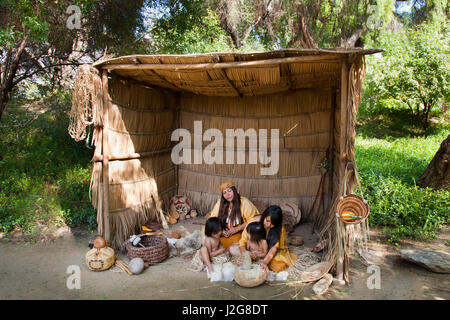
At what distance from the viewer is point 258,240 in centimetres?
380

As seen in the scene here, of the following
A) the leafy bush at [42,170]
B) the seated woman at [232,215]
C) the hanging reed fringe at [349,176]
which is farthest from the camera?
the leafy bush at [42,170]

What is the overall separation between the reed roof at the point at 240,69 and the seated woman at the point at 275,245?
64.9 inches

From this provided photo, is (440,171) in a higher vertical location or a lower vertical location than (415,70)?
lower

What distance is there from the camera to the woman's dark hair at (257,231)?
3.77m

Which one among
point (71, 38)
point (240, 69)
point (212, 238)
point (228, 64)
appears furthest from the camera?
point (71, 38)

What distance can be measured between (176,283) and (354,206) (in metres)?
2.00

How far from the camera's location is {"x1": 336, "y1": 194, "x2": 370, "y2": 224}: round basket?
126 inches

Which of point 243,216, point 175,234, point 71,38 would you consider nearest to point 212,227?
point 243,216

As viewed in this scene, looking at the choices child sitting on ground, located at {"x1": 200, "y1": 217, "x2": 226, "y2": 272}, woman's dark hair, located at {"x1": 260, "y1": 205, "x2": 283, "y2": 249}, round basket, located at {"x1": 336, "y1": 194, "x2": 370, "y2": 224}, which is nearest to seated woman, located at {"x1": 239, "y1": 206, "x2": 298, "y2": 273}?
woman's dark hair, located at {"x1": 260, "y1": 205, "x2": 283, "y2": 249}

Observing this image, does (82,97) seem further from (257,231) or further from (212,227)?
(257,231)

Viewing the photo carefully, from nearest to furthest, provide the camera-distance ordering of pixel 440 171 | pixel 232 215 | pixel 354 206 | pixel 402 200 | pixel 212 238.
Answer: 1. pixel 354 206
2. pixel 212 238
3. pixel 232 215
4. pixel 402 200
5. pixel 440 171

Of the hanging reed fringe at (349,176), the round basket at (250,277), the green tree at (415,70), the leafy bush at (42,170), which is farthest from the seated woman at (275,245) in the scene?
the green tree at (415,70)

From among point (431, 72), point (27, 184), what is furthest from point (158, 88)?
point (431, 72)

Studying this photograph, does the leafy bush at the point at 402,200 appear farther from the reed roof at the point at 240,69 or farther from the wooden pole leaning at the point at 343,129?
the reed roof at the point at 240,69
